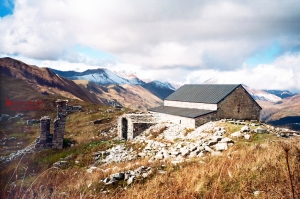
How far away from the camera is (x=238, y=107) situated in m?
32.0

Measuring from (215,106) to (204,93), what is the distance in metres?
5.00

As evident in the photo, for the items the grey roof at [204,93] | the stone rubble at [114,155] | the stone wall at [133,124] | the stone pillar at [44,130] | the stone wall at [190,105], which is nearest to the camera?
the stone rubble at [114,155]

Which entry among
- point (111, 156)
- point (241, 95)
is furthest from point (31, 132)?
point (241, 95)

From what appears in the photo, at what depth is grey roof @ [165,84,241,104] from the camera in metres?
31.5

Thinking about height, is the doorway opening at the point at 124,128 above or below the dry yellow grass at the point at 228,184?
below

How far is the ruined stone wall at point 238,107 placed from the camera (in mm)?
30719

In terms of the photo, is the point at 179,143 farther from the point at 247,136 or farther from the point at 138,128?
the point at 138,128

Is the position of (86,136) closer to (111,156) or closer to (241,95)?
(111,156)

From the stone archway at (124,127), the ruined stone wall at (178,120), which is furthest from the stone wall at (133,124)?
the ruined stone wall at (178,120)

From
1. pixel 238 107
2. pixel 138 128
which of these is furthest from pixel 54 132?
pixel 238 107

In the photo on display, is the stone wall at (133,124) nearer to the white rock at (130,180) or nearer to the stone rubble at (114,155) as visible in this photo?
the stone rubble at (114,155)

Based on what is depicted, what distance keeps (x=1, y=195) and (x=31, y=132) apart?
3068 centimetres

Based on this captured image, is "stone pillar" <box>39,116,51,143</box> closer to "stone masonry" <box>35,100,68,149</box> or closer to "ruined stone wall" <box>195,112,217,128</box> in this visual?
"stone masonry" <box>35,100,68,149</box>

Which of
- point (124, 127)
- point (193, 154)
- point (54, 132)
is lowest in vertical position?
point (124, 127)
